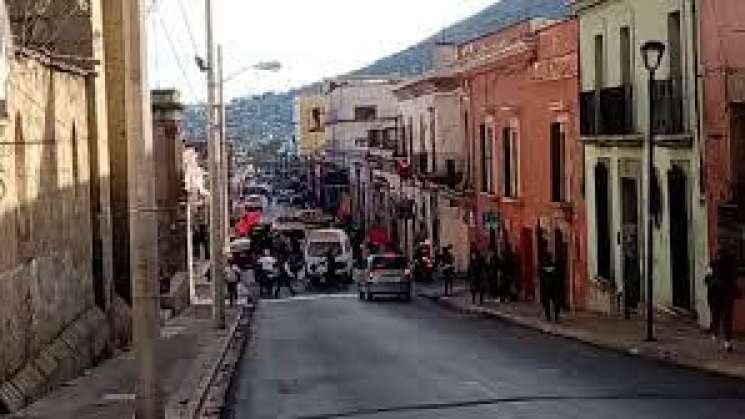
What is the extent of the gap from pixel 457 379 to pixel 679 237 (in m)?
10.2

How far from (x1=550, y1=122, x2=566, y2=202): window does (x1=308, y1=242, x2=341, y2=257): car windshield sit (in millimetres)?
18439

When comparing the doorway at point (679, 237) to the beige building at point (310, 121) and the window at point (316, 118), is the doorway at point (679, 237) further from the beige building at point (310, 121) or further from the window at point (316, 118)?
the window at point (316, 118)

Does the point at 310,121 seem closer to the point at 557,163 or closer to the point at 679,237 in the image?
the point at 557,163

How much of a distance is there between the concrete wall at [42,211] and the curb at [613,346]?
8.67 m

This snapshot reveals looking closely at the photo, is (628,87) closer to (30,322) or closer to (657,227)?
(657,227)

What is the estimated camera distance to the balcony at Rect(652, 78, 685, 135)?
94.3 feet

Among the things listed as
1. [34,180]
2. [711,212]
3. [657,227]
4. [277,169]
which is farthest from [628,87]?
[277,169]

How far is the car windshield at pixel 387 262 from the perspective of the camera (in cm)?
4741

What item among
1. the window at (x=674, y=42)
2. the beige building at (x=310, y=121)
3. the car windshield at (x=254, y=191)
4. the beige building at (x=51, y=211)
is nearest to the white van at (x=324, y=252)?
the window at (x=674, y=42)

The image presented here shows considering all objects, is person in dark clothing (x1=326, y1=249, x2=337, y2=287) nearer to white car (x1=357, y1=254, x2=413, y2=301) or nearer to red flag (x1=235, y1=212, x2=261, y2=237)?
white car (x1=357, y1=254, x2=413, y2=301)

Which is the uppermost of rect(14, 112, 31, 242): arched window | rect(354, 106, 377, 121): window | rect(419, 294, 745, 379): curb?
rect(354, 106, 377, 121): window

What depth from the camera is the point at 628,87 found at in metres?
32.5

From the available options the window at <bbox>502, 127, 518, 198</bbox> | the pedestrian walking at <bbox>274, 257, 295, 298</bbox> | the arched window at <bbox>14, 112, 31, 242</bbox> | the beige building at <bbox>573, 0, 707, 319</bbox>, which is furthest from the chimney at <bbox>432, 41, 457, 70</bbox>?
the arched window at <bbox>14, 112, 31, 242</bbox>

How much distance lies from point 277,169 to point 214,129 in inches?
5566
